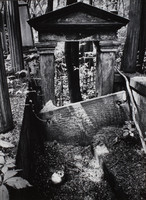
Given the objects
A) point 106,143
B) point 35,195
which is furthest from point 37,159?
point 106,143

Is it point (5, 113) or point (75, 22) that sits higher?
point (75, 22)

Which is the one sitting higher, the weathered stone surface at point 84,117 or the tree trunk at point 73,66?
the tree trunk at point 73,66

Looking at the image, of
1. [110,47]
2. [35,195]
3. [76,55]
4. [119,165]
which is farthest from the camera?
[76,55]

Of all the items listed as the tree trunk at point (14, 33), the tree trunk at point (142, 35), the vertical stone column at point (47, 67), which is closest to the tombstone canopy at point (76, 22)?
the vertical stone column at point (47, 67)

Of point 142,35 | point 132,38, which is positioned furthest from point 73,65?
point 142,35

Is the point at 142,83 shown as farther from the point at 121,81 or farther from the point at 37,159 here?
the point at 37,159

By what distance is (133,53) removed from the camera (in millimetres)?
4570

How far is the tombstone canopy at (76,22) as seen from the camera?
12.0 feet

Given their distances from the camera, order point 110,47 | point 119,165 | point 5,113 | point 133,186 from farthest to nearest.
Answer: point 110,47
point 119,165
point 133,186
point 5,113

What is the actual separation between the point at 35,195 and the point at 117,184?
1.28 m

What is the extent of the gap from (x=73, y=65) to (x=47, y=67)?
1933 mm

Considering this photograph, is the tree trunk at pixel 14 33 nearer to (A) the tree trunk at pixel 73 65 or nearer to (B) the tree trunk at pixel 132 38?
(A) the tree trunk at pixel 73 65

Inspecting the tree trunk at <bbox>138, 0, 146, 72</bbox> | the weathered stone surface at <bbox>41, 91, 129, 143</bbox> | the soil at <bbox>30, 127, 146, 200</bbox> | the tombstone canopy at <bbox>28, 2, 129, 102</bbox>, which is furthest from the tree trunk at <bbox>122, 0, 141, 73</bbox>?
the soil at <bbox>30, 127, 146, 200</bbox>

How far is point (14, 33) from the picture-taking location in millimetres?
5062
